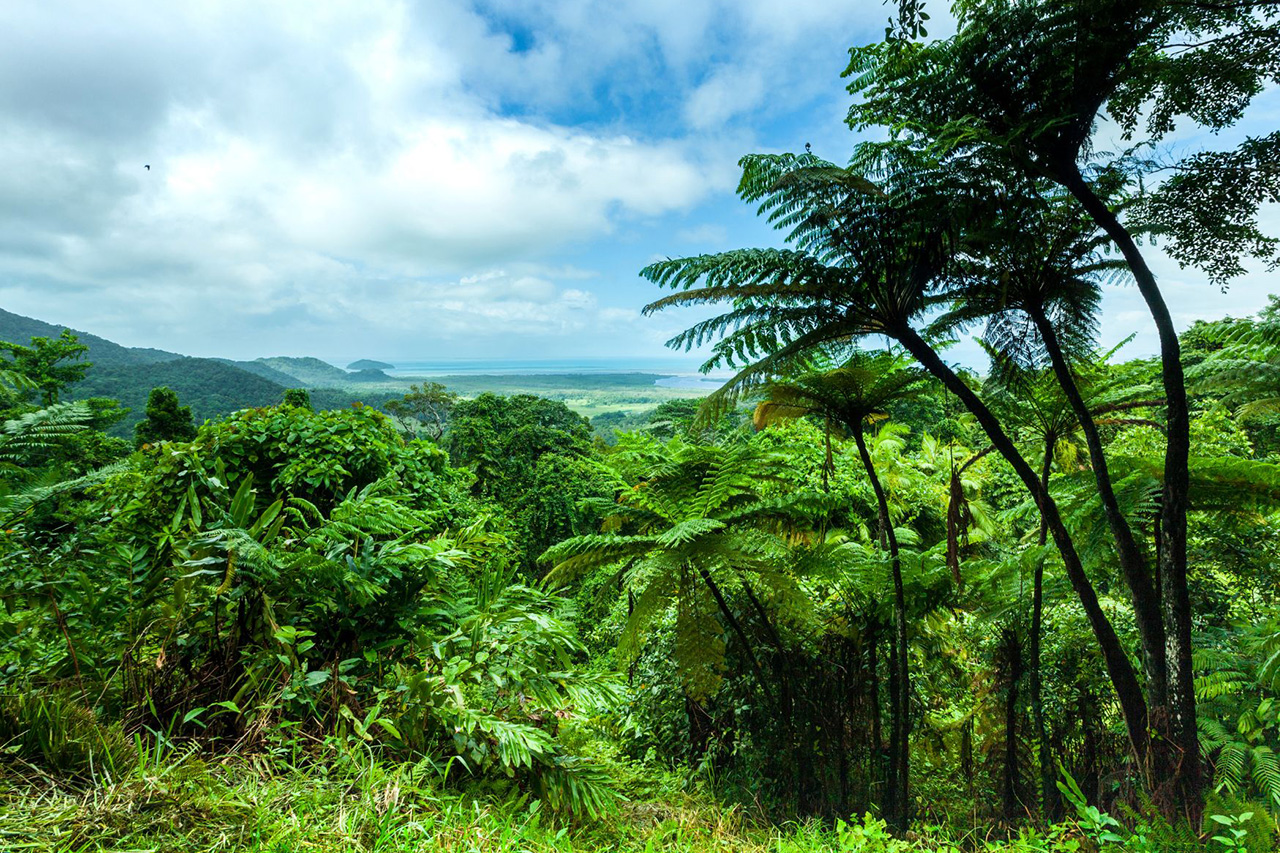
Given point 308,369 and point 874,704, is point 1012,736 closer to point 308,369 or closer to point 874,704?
point 874,704

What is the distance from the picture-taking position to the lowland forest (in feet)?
6.66

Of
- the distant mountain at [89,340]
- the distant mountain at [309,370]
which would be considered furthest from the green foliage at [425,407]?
the distant mountain at [309,370]

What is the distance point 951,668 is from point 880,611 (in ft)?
4.72

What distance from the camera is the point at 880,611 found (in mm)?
4305

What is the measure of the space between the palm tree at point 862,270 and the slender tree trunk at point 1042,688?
1.82 ft

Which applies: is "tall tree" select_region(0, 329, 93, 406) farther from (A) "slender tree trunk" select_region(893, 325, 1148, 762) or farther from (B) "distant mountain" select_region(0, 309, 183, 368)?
(B) "distant mountain" select_region(0, 309, 183, 368)

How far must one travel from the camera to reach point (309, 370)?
603 feet

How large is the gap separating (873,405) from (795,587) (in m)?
1.44

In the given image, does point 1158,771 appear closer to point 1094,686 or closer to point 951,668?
point 1094,686

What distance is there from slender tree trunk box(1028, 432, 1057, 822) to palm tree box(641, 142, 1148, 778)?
1.82 feet

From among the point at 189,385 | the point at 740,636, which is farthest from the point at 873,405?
the point at 189,385

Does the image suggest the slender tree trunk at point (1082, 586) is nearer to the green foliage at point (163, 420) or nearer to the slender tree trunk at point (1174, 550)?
the slender tree trunk at point (1174, 550)

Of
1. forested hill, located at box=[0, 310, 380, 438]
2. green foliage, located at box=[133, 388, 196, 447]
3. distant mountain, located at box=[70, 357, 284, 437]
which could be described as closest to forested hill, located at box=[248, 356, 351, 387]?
forested hill, located at box=[0, 310, 380, 438]

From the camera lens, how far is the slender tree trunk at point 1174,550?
3.11 m
